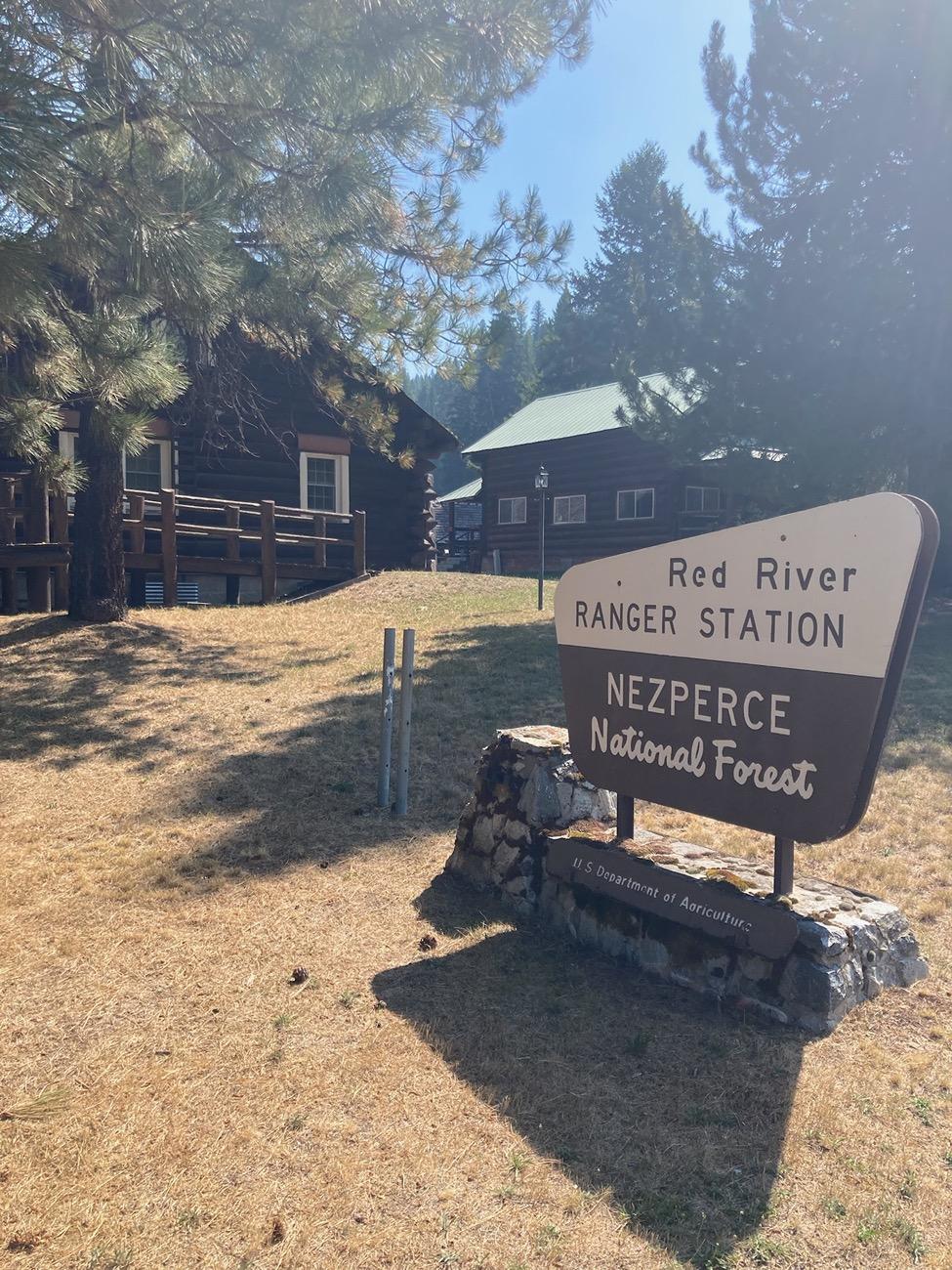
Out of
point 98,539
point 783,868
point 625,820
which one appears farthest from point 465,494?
point 783,868

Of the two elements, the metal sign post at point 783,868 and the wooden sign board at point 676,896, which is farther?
the metal sign post at point 783,868

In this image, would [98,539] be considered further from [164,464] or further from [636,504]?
[636,504]

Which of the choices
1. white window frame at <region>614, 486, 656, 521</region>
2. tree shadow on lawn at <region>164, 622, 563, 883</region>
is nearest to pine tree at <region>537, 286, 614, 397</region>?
white window frame at <region>614, 486, 656, 521</region>

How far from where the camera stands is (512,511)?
1158 inches

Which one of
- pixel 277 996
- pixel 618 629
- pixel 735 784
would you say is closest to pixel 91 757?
pixel 277 996

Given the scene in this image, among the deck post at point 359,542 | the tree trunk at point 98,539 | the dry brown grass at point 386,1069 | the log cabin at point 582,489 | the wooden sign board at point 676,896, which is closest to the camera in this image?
the dry brown grass at point 386,1069

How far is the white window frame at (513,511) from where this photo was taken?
28.8 m

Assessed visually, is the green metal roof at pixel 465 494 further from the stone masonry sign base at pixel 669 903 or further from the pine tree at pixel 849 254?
the stone masonry sign base at pixel 669 903

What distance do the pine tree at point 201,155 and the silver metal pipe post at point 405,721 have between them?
308 cm

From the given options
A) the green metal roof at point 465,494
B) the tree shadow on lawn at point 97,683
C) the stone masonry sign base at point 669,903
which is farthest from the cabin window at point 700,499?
the stone masonry sign base at point 669,903

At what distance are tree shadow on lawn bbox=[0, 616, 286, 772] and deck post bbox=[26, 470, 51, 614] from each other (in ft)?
3.62

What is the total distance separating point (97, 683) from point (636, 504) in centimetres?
1835

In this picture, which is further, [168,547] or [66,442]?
[66,442]

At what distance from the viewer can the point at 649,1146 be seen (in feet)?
9.50
